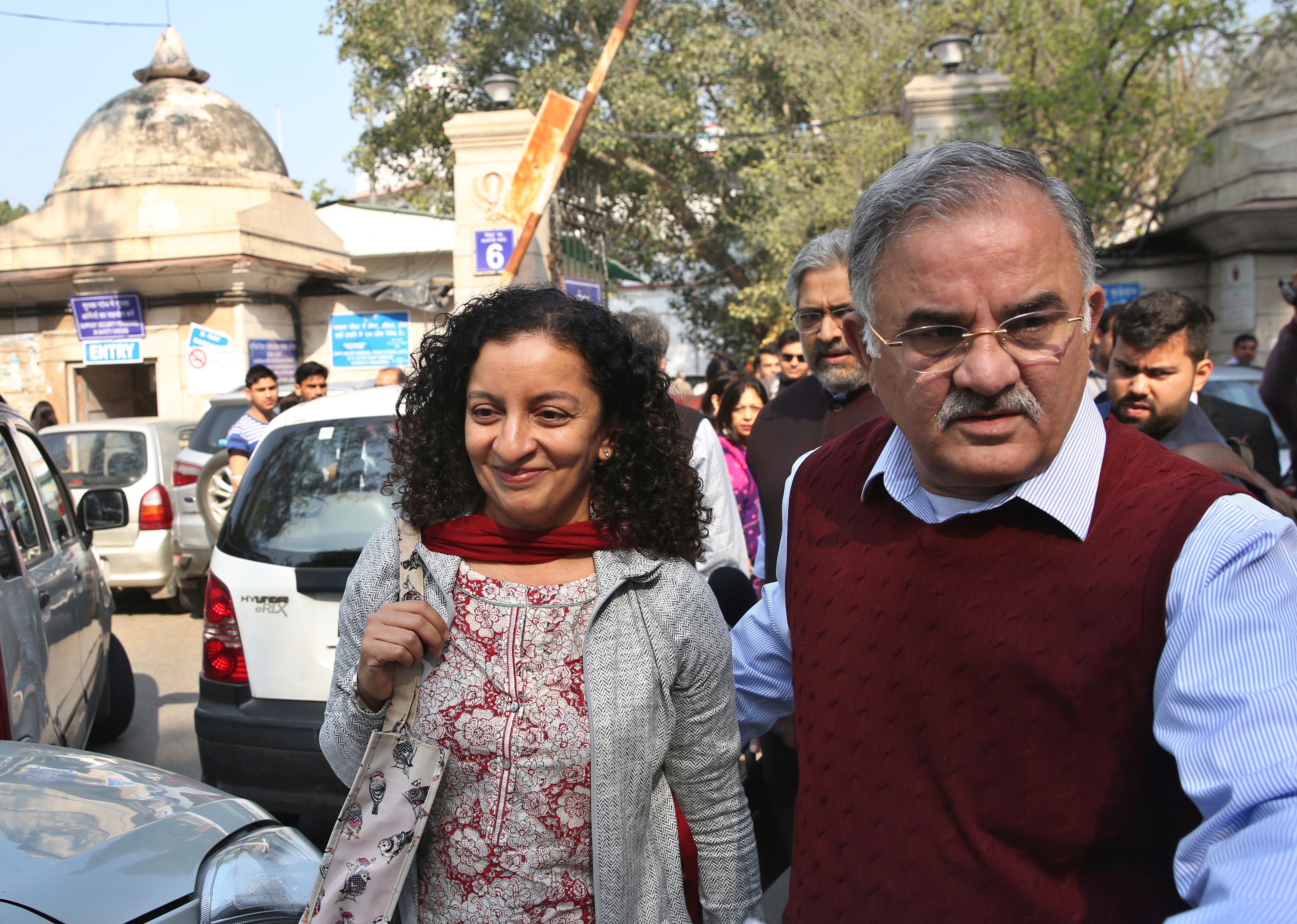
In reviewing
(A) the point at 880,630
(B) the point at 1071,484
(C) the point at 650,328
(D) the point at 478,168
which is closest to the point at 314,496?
(C) the point at 650,328

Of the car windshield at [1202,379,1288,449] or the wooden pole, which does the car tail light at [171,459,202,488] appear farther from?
the car windshield at [1202,379,1288,449]

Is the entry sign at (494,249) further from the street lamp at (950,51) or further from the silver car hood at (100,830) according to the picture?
the silver car hood at (100,830)

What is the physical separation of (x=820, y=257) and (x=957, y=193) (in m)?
2.01

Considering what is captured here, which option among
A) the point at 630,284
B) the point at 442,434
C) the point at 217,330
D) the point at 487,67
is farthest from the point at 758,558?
the point at 630,284

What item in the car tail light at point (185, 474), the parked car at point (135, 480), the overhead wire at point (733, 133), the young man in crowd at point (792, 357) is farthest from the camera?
the overhead wire at point (733, 133)

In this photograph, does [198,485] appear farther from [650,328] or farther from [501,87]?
[501,87]

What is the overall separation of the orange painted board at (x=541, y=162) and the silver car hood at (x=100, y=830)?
8.10 metres

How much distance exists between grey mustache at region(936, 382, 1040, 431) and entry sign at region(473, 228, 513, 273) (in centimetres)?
914

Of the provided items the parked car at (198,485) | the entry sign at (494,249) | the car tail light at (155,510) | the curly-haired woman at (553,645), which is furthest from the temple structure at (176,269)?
the curly-haired woman at (553,645)

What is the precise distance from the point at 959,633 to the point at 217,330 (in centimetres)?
1611

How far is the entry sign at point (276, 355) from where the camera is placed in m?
15.6

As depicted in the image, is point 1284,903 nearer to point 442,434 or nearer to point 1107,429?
point 1107,429

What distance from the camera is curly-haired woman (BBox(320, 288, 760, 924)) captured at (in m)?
1.67

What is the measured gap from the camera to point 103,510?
471cm
